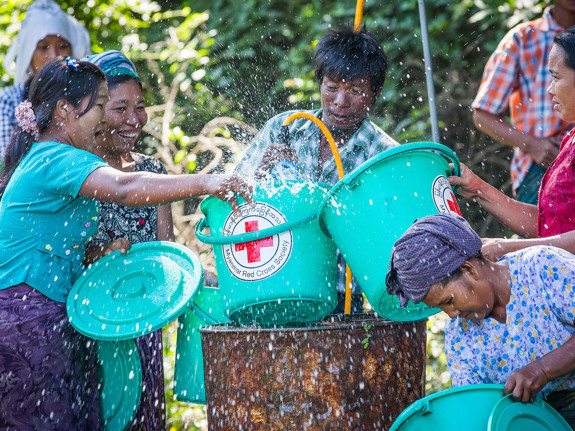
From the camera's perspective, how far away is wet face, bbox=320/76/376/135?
3.47 meters

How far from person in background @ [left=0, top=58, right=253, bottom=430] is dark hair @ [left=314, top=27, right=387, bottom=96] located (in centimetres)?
108

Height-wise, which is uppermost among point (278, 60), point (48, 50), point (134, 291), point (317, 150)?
point (317, 150)

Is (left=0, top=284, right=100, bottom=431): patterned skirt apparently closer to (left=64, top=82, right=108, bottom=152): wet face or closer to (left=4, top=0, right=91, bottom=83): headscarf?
(left=64, top=82, right=108, bottom=152): wet face

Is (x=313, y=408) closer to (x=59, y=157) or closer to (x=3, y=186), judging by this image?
(x=59, y=157)

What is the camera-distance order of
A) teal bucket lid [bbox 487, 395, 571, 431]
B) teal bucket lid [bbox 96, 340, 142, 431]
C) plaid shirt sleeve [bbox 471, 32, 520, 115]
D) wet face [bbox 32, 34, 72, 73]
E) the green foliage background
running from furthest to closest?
the green foliage background, wet face [bbox 32, 34, 72, 73], plaid shirt sleeve [bbox 471, 32, 520, 115], teal bucket lid [bbox 96, 340, 142, 431], teal bucket lid [bbox 487, 395, 571, 431]

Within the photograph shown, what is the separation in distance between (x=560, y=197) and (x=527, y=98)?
161 centimetres

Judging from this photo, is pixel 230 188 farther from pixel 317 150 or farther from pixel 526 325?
pixel 526 325

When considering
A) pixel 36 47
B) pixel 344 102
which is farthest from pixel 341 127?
pixel 36 47

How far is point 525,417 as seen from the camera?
219 cm

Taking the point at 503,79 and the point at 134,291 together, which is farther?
the point at 503,79

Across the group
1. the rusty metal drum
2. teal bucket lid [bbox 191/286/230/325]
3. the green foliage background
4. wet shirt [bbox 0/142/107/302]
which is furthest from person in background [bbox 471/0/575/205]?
wet shirt [bbox 0/142/107/302]

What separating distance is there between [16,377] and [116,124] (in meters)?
1.41

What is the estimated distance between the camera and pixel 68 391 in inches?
111

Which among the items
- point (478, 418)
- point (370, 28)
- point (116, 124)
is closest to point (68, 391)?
point (116, 124)
